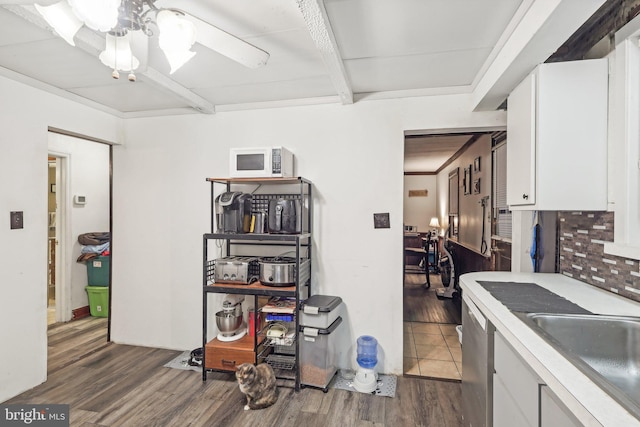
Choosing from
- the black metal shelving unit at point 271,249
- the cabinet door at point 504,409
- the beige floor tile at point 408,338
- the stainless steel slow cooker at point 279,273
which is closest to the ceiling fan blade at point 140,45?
the black metal shelving unit at point 271,249

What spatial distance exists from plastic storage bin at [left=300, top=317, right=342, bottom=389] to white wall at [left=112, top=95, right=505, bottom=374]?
357 mm

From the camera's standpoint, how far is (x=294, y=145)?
275cm

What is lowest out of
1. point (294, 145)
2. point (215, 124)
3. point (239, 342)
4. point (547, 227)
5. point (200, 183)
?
point (239, 342)

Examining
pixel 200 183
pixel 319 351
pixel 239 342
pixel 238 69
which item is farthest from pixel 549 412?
pixel 200 183

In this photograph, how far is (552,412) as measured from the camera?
86cm

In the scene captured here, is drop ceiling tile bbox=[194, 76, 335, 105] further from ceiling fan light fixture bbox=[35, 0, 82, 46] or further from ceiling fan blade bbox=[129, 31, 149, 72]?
ceiling fan light fixture bbox=[35, 0, 82, 46]

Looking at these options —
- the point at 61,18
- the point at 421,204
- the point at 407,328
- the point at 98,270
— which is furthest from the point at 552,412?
the point at 421,204

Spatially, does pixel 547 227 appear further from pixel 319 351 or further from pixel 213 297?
pixel 213 297

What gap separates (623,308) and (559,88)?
1.04m

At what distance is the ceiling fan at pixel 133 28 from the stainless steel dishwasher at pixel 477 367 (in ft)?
5.27

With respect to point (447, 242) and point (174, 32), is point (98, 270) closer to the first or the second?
point (174, 32)

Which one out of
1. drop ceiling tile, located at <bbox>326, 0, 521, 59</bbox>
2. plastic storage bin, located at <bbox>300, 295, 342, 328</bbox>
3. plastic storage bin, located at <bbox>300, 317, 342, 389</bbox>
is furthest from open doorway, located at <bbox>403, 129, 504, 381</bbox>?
drop ceiling tile, located at <bbox>326, 0, 521, 59</bbox>

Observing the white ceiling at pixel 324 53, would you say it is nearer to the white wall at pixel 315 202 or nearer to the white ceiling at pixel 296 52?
the white ceiling at pixel 296 52

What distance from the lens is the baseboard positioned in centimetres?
378
